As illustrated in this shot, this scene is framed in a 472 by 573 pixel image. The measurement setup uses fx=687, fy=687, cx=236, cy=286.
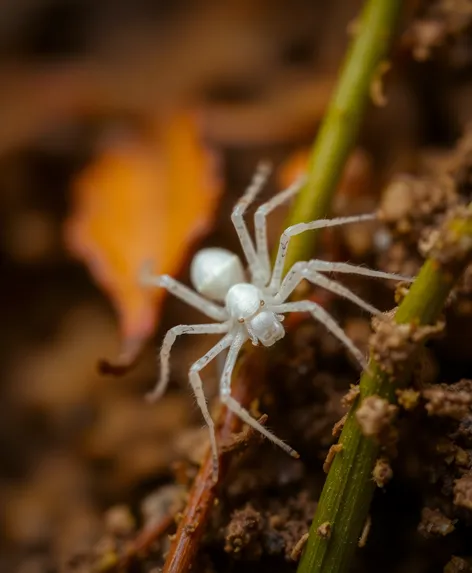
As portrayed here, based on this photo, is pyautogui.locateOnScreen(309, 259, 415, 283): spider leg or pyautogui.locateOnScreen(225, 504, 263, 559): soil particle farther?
pyautogui.locateOnScreen(309, 259, 415, 283): spider leg

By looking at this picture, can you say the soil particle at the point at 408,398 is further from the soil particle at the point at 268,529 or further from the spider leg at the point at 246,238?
the spider leg at the point at 246,238

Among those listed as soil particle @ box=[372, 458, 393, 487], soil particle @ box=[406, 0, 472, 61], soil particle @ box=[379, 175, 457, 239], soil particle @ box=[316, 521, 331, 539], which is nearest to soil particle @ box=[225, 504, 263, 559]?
soil particle @ box=[316, 521, 331, 539]

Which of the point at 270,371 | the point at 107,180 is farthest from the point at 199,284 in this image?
the point at 107,180

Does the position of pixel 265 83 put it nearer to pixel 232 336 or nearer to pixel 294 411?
pixel 232 336

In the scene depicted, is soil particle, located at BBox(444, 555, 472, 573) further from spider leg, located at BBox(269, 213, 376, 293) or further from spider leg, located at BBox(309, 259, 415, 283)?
spider leg, located at BBox(269, 213, 376, 293)

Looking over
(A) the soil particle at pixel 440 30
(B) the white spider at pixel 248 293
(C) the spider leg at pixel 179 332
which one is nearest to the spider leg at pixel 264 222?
(B) the white spider at pixel 248 293
